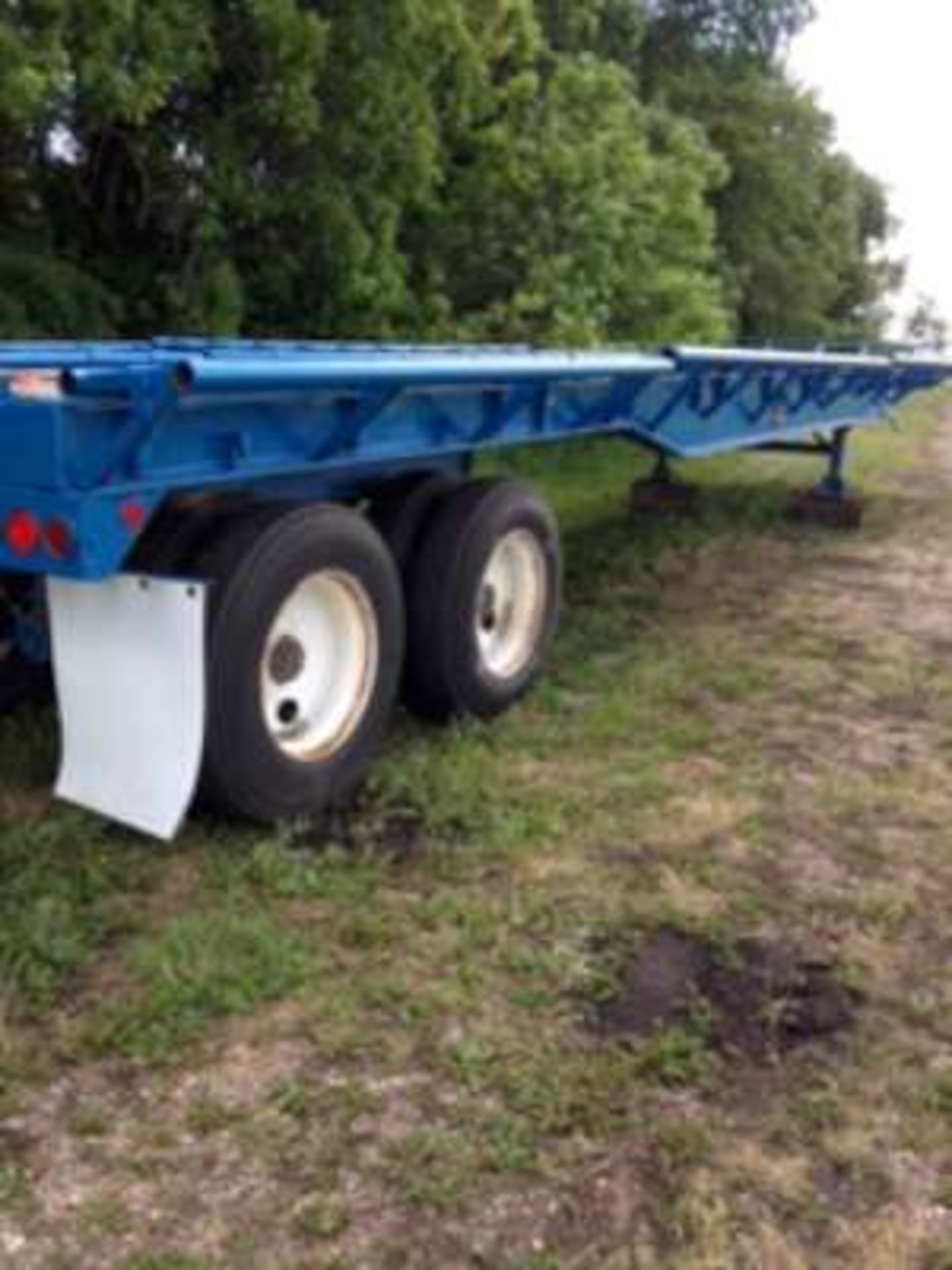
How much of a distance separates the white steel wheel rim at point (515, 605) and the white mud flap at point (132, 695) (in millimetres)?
1733

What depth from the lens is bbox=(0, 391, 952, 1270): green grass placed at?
232 cm

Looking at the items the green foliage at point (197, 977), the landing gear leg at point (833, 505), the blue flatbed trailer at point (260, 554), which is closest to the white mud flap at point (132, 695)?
the blue flatbed trailer at point (260, 554)

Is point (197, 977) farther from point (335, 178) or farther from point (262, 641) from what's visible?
point (335, 178)

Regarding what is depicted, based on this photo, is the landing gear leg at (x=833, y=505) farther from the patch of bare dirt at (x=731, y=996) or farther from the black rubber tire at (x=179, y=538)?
the black rubber tire at (x=179, y=538)

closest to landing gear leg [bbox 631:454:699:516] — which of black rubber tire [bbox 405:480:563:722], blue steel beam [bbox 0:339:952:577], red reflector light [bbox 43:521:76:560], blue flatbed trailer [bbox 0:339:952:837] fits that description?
blue steel beam [bbox 0:339:952:577]

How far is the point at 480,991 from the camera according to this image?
2.97 metres

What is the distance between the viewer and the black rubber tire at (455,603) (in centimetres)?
433

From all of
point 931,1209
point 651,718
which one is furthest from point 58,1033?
point 651,718

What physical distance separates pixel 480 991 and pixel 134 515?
4.68 ft

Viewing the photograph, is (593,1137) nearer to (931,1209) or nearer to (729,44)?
(931,1209)

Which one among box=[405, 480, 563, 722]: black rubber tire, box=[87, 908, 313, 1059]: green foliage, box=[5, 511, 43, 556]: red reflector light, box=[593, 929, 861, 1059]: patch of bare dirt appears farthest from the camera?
box=[405, 480, 563, 722]: black rubber tire

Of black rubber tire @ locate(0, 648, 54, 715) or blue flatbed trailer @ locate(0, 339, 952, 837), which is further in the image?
black rubber tire @ locate(0, 648, 54, 715)

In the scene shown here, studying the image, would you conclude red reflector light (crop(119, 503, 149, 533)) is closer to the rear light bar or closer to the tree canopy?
the rear light bar

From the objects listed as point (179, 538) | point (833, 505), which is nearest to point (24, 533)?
point (179, 538)
